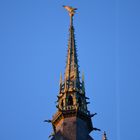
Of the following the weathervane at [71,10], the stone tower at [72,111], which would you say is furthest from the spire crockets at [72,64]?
the weathervane at [71,10]

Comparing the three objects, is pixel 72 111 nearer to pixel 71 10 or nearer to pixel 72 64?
pixel 72 64

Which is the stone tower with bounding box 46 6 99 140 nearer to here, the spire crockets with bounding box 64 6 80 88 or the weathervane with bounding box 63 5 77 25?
the spire crockets with bounding box 64 6 80 88

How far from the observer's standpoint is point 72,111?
52.6m

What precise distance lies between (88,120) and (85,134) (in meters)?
2.60

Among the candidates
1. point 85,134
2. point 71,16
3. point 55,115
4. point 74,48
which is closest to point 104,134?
point 85,134

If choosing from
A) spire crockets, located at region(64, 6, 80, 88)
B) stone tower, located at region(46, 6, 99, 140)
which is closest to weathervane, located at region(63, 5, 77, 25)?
spire crockets, located at region(64, 6, 80, 88)

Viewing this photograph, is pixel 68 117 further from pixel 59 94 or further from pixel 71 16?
pixel 71 16

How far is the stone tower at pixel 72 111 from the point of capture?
50344 mm

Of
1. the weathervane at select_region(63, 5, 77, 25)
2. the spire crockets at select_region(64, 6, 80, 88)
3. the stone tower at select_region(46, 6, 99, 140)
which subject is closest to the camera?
the stone tower at select_region(46, 6, 99, 140)

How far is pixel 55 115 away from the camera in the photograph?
5338cm

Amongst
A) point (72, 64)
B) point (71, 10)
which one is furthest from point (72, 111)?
point (71, 10)

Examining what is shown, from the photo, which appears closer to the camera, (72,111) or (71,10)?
(72,111)

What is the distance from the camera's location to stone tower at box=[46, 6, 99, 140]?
165 ft

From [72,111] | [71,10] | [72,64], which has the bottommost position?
[72,111]
